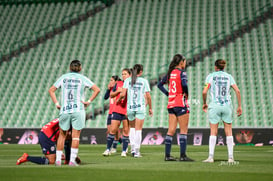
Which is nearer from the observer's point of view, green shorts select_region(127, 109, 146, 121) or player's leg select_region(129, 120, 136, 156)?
green shorts select_region(127, 109, 146, 121)

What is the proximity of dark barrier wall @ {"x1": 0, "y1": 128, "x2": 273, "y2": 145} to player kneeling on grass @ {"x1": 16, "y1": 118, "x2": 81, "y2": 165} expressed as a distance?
12640 mm

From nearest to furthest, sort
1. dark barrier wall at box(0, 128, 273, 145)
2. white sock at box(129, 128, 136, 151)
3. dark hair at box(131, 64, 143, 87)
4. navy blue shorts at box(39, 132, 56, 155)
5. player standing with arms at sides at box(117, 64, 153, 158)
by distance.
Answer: navy blue shorts at box(39, 132, 56, 155) < dark hair at box(131, 64, 143, 87) < player standing with arms at sides at box(117, 64, 153, 158) < white sock at box(129, 128, 136, 151) < dark barrier wall at box(0, 128, 273, 145)

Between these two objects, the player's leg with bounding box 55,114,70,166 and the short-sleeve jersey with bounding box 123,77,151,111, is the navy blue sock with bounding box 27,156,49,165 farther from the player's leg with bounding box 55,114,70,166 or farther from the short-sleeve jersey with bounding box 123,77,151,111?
the short-sleeve jersey with bounding box 123,77,151,111

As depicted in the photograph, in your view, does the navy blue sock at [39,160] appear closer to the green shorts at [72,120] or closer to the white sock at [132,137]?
the green shorts at [72,120]

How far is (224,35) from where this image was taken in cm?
2869

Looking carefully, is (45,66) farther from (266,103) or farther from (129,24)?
(266,103)

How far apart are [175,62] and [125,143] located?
378 cm

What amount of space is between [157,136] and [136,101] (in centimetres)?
972

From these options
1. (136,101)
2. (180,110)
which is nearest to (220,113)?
(180,110)

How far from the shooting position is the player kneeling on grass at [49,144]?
10.1 m

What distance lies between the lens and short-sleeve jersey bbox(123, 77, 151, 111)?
1339 centimetres

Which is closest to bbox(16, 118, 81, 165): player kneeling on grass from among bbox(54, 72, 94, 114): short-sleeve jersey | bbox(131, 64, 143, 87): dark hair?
bbox(54, 72, 94, 114): short-sleeve jersey

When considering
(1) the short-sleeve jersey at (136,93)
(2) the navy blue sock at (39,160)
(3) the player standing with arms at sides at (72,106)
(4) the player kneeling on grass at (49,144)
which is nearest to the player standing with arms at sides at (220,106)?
(3) the player standing with arms at sides at (72,106)

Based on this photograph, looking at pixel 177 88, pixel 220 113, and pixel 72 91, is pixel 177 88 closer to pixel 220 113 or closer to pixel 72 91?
pixel 220 113
